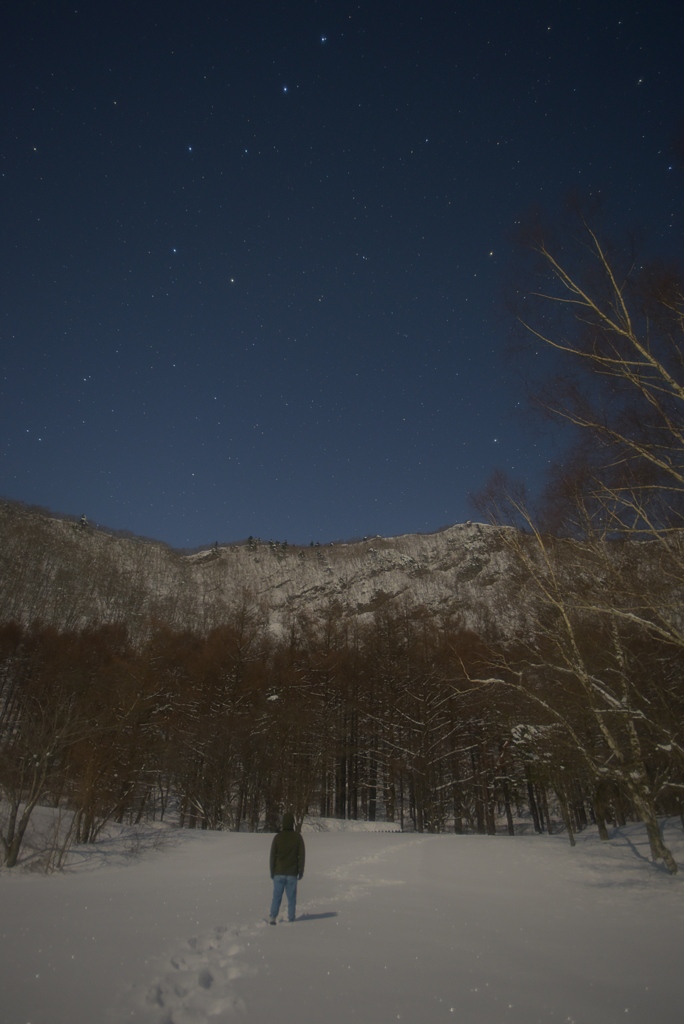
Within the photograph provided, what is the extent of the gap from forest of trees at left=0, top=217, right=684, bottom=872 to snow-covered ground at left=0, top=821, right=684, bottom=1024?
10.2 ft

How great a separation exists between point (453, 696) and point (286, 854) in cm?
507

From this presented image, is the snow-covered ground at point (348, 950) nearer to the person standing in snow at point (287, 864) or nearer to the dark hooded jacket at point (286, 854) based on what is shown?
the person standing in snow at point (287, 864)

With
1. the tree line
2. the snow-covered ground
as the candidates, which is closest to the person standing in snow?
the snow-covered ground

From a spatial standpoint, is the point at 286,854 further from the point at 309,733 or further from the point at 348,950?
the point at 309,733

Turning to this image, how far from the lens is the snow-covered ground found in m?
3.59

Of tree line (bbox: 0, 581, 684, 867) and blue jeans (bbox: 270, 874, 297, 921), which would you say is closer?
blue jeans (bbox: 270, 874, 297, 921)

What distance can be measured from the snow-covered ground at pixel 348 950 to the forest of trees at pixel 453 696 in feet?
10.2

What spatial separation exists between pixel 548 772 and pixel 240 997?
17.6 m

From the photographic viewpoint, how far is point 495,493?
34.5ft

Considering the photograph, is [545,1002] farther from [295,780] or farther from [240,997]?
[295,780]

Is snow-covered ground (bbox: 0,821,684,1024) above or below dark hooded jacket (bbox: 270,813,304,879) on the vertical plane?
below

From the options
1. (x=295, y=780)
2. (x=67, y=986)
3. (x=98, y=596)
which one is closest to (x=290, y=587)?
(x=98, y=596)

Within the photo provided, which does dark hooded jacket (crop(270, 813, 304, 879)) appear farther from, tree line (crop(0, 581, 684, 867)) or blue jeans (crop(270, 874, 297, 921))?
tree line (crop(0, 581, 684, 867))

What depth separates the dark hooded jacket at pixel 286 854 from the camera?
21.9ft
